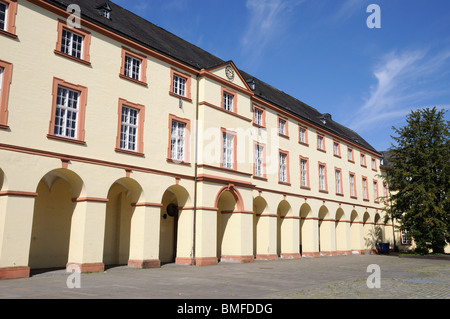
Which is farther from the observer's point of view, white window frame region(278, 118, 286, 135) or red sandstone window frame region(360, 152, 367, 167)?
red sandstone window frame region(360, 152, 367, 167)

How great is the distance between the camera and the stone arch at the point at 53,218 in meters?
17.1

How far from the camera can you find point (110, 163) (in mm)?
17719

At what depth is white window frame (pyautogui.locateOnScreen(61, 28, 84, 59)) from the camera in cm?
1711

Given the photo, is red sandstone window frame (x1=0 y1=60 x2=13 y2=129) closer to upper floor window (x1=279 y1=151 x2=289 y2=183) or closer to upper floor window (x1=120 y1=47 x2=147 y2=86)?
upper floor window (x1=120 y1=47 x2=147 y2=86)

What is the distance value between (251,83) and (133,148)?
38.8 feet

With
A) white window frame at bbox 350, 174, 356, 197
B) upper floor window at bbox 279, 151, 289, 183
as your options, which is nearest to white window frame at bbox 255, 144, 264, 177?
upper floor window at bbox 279, 151, 289, 183

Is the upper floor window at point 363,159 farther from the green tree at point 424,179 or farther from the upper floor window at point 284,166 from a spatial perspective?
the upper floor window at point 284,166

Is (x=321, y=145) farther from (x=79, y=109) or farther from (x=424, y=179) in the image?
(x=79, y=109)

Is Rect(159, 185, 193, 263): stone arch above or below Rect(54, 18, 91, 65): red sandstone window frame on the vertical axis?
below

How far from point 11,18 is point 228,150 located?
12.7 m

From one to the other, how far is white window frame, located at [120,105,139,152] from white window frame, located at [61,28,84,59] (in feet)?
9.82

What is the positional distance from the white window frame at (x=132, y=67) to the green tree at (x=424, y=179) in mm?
23305

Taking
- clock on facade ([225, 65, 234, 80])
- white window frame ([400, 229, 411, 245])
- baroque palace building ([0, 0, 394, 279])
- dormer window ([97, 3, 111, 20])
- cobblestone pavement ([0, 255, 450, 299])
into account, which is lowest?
cobblestone pavement ([0, 255, 450, 299])

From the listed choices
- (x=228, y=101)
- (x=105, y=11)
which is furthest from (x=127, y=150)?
(x=228, y=101)
